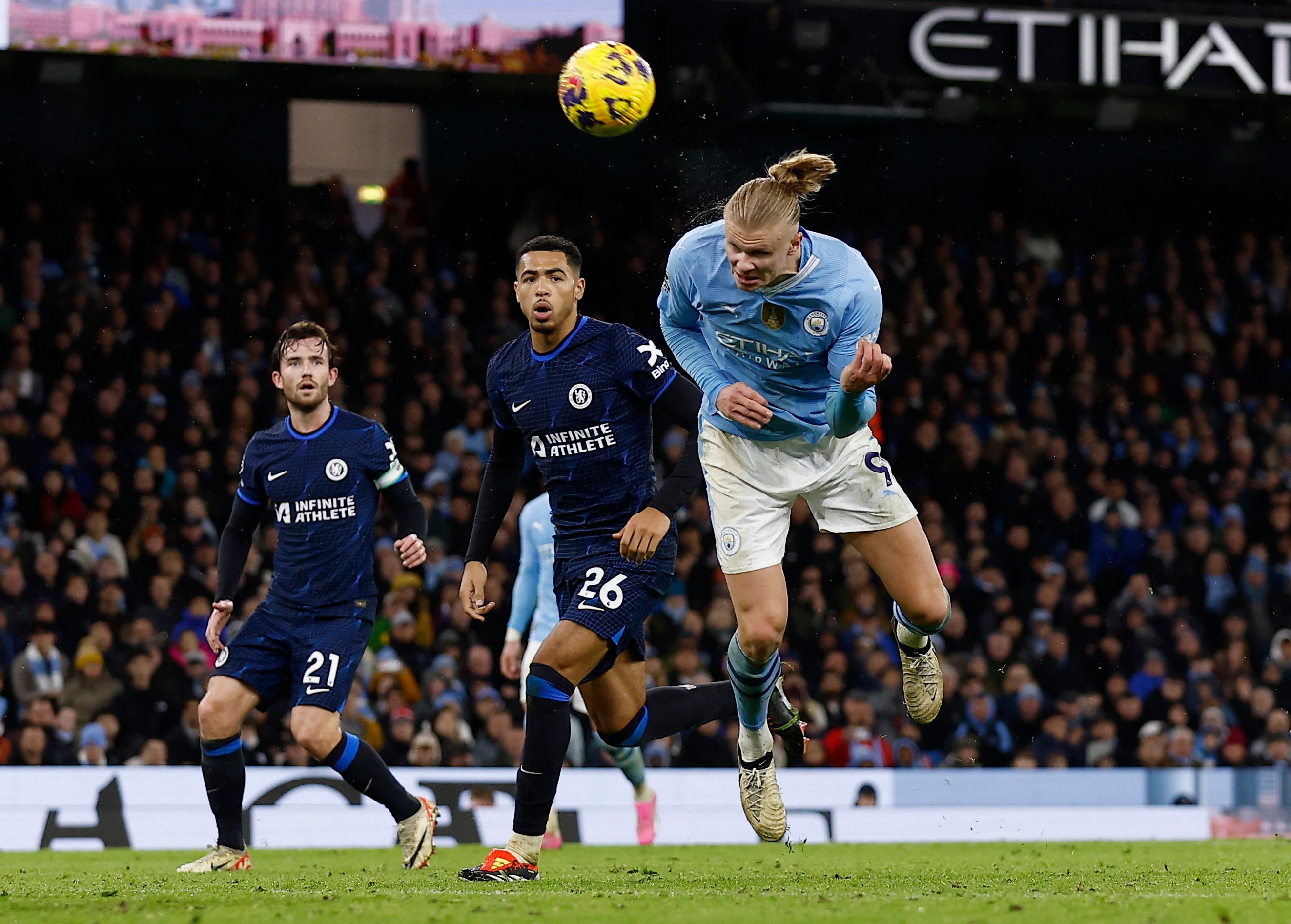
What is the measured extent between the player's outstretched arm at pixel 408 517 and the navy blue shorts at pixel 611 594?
974mm

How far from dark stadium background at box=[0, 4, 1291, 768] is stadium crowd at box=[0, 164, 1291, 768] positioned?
4 centimetres

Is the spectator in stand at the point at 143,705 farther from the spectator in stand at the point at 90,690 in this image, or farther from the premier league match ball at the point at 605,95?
the premier league match ball at the point at 605,95

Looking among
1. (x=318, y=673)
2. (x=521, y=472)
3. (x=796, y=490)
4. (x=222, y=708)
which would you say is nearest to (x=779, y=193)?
(x=796, y=490)

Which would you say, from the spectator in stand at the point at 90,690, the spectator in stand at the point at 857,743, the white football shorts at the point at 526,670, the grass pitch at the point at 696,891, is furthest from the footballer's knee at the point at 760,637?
the spectator in stand at the point at 90,690

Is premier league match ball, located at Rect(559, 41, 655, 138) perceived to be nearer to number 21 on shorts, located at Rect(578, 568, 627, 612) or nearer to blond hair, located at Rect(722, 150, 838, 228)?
blond hair, located at Rect(722, 150, 838, 228)

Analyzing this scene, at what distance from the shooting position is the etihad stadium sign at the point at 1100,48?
50.4 ft

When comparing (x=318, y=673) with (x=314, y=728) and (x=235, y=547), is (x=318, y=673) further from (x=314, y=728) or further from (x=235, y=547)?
(x=235, y=547)

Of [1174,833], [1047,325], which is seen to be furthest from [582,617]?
[1047,325]

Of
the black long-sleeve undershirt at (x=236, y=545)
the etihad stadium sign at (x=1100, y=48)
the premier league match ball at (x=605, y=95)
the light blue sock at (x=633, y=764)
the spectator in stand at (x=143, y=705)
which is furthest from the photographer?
the etihad stadium sign at (x=1100, y=48)

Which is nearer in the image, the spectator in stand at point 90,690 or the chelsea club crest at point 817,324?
the chelsea club crest at point 817,324

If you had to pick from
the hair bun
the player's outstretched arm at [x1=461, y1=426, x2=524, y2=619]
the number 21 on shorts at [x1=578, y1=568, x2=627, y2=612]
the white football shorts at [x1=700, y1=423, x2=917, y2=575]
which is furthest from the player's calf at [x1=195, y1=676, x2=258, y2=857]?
the hair bun

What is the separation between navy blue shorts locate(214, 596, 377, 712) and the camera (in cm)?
752

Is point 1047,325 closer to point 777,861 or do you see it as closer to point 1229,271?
point 1229,271

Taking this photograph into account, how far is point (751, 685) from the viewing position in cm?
722
